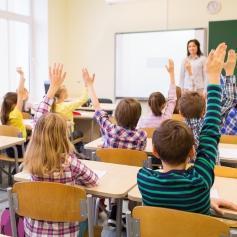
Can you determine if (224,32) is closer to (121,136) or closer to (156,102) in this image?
(156,102)

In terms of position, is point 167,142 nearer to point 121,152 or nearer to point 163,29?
point 121,152

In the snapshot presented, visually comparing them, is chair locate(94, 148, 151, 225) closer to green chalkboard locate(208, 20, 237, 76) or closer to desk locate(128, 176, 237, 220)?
desk locate(128, 176, 237, 220)

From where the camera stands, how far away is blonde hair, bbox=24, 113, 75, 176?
1.78 meters

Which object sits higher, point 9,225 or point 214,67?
point 214,67

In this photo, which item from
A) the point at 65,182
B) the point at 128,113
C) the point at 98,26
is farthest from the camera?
the point at 98,26

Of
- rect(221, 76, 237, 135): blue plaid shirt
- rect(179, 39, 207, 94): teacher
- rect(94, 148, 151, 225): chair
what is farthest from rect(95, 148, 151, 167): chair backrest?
rect(179, 39, 207, 94): teacher

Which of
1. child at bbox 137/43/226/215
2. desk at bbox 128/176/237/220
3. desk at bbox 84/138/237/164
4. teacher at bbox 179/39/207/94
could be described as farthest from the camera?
teacher at bbox 179/39/207/94

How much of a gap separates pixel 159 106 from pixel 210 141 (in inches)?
79.0

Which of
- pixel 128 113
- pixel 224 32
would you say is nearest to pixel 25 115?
pixel 128 113

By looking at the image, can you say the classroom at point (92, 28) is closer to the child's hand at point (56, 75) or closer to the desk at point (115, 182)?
the child's hand at point (56, 75)

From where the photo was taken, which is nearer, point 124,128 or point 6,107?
point 124,128

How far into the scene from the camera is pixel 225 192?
5.96 feet

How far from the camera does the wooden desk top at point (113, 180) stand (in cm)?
185

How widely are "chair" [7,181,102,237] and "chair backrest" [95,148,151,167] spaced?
0.83m
